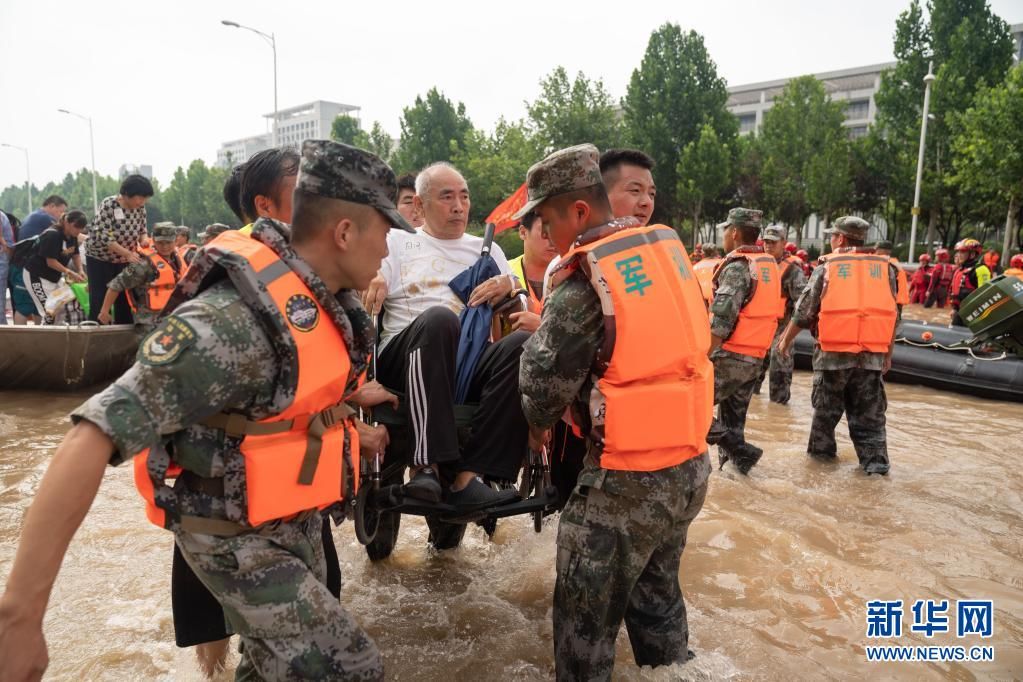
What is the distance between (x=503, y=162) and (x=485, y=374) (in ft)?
117

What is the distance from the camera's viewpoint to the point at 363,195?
6.47ft

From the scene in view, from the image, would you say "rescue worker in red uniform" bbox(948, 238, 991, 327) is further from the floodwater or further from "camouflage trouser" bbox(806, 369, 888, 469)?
"camouflage trouser" bbox(806, 369, 888, 469)

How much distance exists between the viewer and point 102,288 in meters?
8.41

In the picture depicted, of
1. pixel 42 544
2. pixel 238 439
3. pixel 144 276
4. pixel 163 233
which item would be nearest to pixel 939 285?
pixel 163 233

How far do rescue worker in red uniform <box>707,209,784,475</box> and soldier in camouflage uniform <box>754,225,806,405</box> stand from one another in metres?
1.39

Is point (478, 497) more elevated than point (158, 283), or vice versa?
point (158, 283)

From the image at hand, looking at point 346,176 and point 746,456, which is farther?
point 746,456

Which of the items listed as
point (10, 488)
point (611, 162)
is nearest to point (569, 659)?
point (611, 162)

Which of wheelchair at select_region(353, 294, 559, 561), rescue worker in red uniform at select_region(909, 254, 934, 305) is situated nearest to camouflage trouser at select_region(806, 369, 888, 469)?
wheelchair at select_region(353, 294, 559, 561)

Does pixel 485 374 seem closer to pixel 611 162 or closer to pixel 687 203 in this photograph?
pixel 611 162

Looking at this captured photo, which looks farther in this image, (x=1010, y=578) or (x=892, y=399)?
(x=892, y=399)

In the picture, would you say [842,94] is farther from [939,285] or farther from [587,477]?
[587,477]

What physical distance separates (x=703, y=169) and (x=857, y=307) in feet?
95.8

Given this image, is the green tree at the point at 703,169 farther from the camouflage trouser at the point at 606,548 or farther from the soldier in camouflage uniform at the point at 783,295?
the camouflage trouser at the point at 606,548
